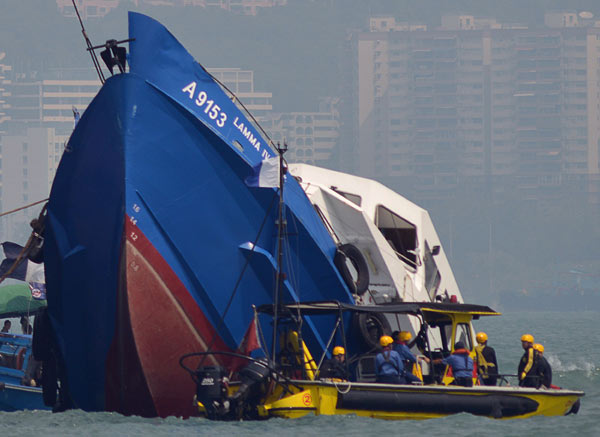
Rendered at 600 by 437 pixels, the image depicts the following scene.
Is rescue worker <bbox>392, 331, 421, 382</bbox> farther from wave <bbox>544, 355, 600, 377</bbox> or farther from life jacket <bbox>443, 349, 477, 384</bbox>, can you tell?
wave <bbox>544, 355, 600, 377</bbox>

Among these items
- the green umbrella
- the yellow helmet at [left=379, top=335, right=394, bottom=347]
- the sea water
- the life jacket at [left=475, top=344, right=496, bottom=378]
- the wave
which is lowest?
the wave

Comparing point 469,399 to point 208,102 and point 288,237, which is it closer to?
point 288,237

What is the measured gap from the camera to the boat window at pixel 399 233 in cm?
3098

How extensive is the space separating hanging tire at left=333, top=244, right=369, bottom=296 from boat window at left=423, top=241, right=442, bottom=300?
4.53 m

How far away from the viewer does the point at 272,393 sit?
23.0 meters

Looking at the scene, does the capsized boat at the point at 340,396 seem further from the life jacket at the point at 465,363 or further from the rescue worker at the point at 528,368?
the rescue worker at the point at 528,368

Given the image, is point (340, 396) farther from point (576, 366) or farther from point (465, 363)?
point (576, 366)

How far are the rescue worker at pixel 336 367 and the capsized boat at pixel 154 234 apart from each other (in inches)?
91.6

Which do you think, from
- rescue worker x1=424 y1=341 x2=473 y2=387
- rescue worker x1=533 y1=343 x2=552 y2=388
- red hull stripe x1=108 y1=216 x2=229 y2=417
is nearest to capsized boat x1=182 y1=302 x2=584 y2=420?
rescue worker x1=424 y1=341 x2=473 y2=387

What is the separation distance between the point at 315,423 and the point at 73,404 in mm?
6219

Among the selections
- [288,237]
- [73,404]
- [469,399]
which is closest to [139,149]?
[288,237]

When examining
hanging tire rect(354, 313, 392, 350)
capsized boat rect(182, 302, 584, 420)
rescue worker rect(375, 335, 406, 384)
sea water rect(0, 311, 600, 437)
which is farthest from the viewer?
hanging tire rect(354, 313, 392, 350)

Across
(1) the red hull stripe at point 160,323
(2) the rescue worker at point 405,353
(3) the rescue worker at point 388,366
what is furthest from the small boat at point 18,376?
(3) the rescue worker at point 388,366

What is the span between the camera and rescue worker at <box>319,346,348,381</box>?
2356cm
